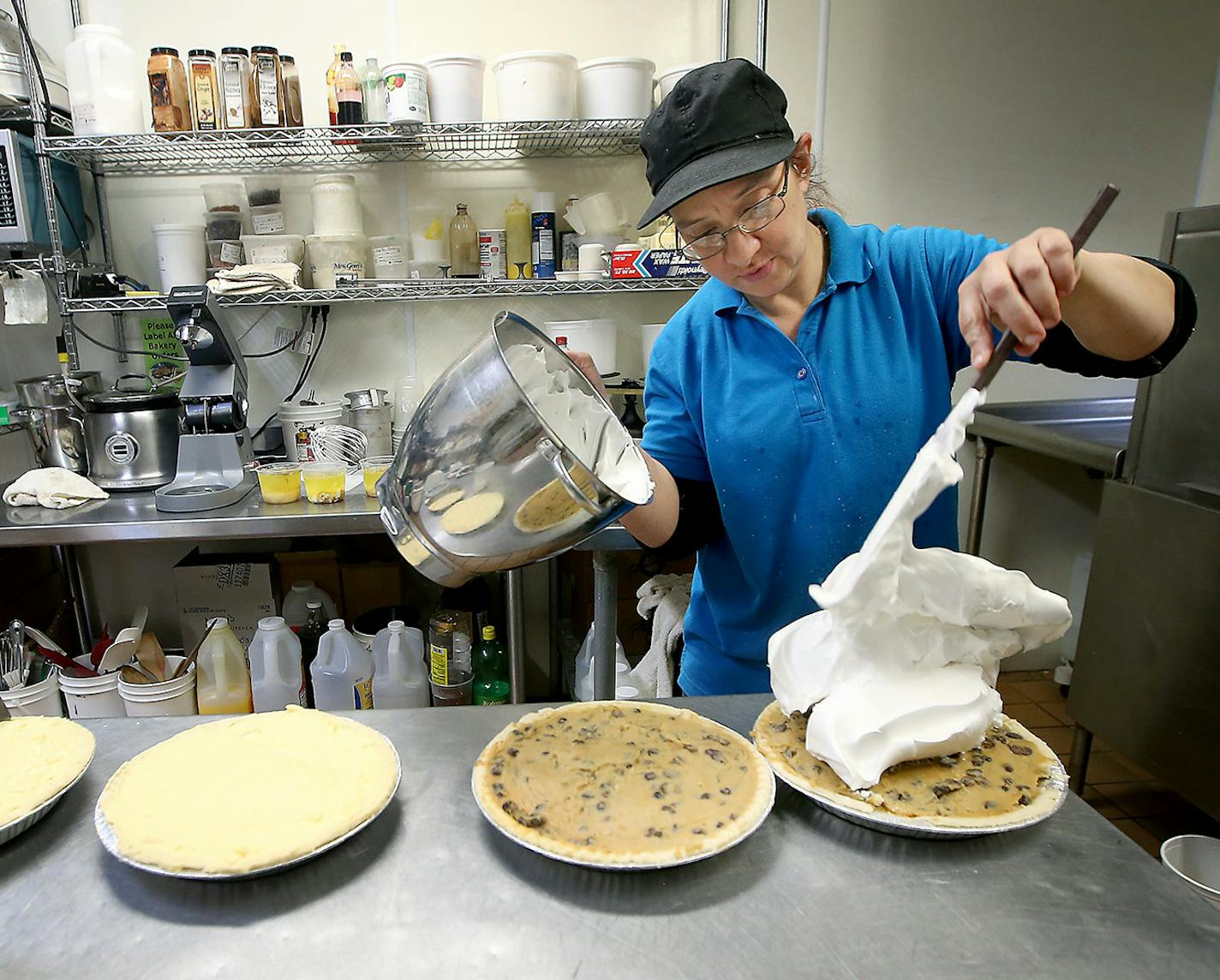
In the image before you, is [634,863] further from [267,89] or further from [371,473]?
[267,89]

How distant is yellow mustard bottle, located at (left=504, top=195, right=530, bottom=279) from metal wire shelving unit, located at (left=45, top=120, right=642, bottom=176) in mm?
233

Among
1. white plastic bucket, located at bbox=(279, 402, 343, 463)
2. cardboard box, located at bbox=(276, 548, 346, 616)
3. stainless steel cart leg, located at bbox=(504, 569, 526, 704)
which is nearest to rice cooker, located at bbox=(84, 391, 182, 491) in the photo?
white plastic bucket, located at bbox=(279, 402, 343, 463)

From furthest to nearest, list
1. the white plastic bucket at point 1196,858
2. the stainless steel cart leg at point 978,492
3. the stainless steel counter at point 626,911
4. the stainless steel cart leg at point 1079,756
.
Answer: the stainless steel cart leg at point 978,492, the stainless steel cart leg at point 1079,756, the white plastic bucket at point 1196,858, the stainless steel counter at point 626,911

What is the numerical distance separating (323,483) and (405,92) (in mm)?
1178

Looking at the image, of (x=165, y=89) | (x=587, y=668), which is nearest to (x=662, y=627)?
(x=587, y=668)

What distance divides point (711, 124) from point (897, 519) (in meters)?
0.61

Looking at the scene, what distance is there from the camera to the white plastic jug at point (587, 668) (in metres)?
2.49

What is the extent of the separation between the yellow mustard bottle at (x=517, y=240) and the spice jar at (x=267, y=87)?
76 centimetres

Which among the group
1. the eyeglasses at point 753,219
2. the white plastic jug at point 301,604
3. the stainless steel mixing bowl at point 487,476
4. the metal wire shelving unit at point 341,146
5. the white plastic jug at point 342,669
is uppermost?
the metal wire shelving unit at point 341,146

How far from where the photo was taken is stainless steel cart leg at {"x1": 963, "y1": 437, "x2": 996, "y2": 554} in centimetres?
294

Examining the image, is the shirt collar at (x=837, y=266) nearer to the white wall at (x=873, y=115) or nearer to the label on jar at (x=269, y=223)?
the white wall at (x=873, y=115)

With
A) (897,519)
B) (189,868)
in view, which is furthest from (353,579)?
(897,519)

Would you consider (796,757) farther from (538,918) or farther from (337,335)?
(337,335)

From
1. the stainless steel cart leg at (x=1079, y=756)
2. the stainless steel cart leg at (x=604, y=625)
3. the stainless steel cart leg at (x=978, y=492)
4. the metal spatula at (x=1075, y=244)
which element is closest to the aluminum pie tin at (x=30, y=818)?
the stainless steel cart leg at (x=604, y=625)
